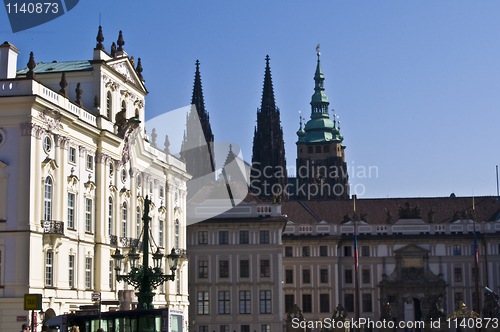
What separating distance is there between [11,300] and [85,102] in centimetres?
1372

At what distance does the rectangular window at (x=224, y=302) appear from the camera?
219ft

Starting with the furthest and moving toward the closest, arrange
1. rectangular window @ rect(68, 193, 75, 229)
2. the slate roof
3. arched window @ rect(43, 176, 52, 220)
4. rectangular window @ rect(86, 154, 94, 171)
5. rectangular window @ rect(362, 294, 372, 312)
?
1. rectangular window @ rect(362, 294, 372, 312)
2. the slate roof
3. rectangular window @ rect(86, 154, 94, 171)
4. rectangular window @ rect(68, 193, 75, 229)
5. arched window @ rect(43, 176, 52, 220)

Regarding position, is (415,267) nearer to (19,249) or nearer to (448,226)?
(448,226)

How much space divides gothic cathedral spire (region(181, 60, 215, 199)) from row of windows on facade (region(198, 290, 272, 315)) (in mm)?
47281

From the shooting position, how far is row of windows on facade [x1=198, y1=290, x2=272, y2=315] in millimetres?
66562

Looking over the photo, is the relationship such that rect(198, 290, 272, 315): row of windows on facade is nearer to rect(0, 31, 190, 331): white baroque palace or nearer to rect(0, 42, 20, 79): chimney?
rect(0, 31, 190, 331): white baroque palace

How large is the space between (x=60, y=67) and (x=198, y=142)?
7038 cm

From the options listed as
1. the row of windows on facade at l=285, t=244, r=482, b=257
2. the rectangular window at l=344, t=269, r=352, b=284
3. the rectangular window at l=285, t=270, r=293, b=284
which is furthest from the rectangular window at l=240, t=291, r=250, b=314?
the rectangular window at l=344, t=269, r=352, b=284

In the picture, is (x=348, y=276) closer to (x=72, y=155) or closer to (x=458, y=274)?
(x=458, y=274)

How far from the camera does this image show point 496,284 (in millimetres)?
74625

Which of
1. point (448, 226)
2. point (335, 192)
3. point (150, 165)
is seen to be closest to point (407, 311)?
point (448, 226)

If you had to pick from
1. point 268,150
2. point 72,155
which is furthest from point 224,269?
point 268,150

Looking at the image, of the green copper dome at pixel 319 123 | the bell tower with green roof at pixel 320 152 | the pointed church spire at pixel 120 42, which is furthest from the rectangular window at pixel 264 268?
the green copper dome at pixel 319 123

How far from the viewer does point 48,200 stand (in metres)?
39.1
